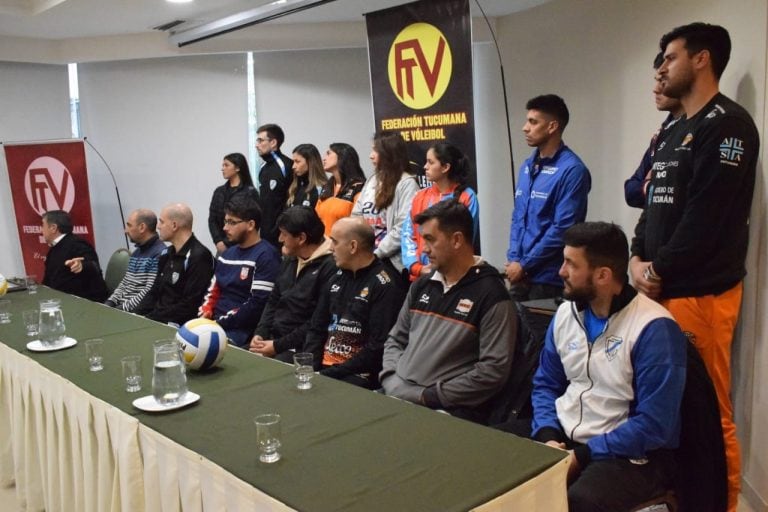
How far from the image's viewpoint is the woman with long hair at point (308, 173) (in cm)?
435

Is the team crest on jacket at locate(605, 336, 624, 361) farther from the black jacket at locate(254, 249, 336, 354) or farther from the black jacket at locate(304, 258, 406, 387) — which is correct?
the black jacket at locate(254, 249, 336, 354)

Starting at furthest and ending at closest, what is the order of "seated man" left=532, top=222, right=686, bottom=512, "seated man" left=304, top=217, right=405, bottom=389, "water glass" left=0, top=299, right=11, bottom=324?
"water glass" left=0, top=299, right=11, bottom=324
"seated man" left=304, top=217, right=405, bottom=389
"seated man" left=532, top=222, right=686, bottom=512

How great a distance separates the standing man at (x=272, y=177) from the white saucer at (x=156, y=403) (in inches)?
110

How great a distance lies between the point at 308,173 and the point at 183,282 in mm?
Answer: 1158

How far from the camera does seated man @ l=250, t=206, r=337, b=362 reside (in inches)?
118

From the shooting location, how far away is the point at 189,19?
510cm

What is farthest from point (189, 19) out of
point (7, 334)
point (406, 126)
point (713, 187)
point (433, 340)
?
point (713, 187)

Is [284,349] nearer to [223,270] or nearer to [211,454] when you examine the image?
[223,270]

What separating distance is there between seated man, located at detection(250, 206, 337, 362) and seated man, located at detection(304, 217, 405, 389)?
209 mm

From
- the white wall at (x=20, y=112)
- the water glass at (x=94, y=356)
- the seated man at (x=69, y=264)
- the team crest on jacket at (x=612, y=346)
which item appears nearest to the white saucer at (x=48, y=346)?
the water glass at (x=94, y=356)

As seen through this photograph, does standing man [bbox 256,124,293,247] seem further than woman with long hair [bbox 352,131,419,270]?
Yes

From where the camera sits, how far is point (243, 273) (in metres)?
3.41

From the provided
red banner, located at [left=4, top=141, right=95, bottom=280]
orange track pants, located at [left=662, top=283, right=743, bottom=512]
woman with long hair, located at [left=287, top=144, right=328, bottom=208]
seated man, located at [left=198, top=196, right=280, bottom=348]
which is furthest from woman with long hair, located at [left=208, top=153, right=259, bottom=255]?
orange track pants, located at [left=662, top=283, right=743, bottom=512]

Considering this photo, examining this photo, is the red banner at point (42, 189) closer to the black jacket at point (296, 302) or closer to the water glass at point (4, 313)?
the water glass at point (4, 313)
